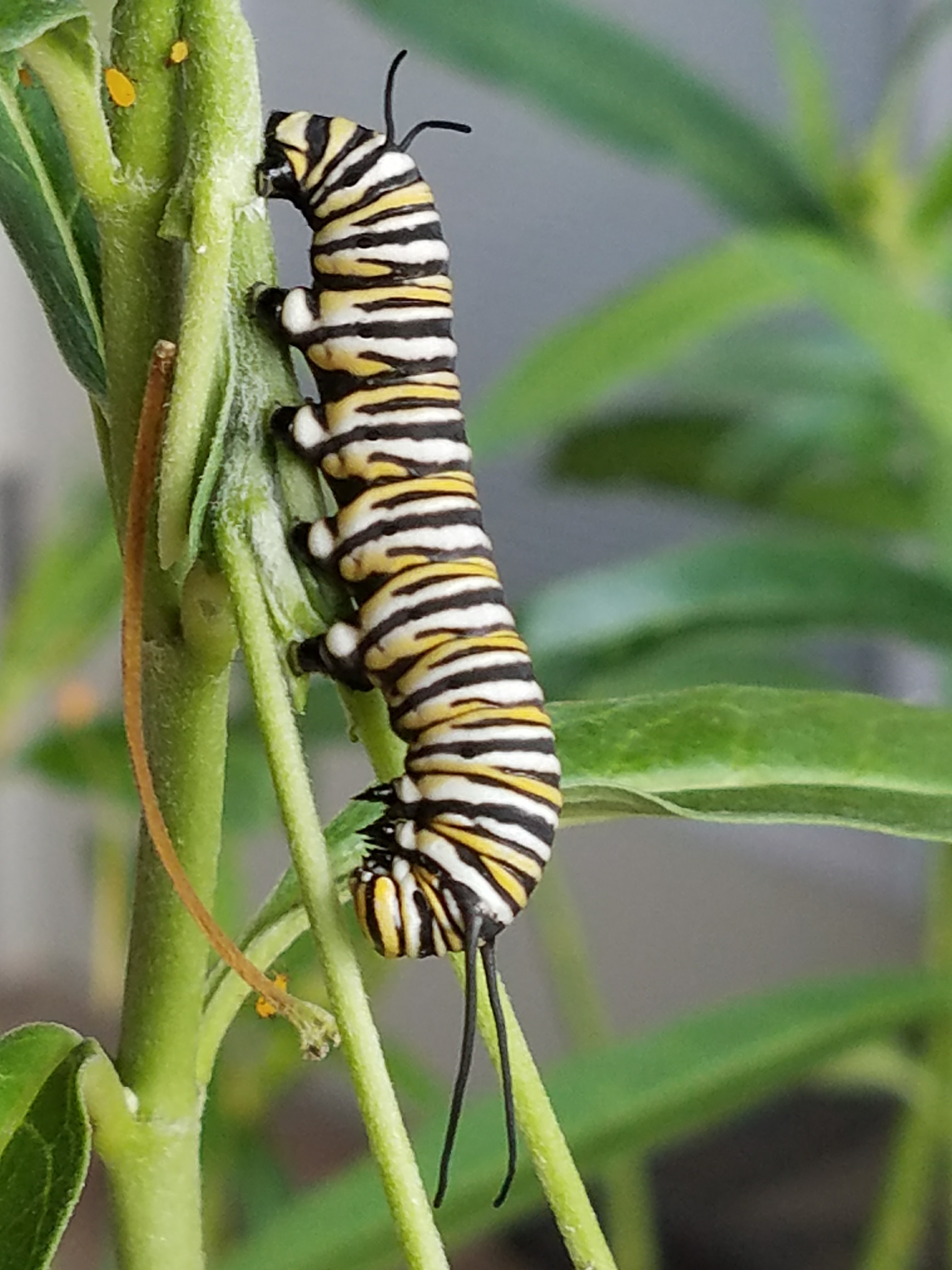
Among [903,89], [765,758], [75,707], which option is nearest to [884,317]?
[765,758]

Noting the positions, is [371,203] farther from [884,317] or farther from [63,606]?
[63,606]

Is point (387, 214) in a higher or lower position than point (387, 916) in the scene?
higher

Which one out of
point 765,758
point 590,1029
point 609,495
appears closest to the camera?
point 765,758

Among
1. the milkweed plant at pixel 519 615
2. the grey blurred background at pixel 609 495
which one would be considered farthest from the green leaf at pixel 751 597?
the grey blurred background at pixel 609 495

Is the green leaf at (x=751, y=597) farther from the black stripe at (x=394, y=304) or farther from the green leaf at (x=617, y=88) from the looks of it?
the black stripe at (x=394, y=304)

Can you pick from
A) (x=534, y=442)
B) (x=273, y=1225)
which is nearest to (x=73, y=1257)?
(x=534, y=442)

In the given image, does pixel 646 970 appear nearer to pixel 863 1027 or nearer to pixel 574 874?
pixel 574 874

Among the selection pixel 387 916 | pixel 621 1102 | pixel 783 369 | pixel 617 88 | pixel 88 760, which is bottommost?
pixel 621 1102

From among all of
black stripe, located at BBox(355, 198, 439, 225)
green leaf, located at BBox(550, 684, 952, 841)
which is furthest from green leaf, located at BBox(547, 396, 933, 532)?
black stripe, located at BBox(355, 198, 439, 225)
